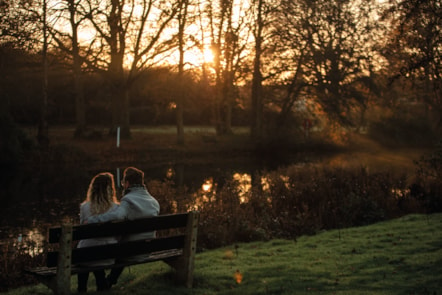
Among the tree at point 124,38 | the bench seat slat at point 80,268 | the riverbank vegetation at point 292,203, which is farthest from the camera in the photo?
the tree at point 124,38

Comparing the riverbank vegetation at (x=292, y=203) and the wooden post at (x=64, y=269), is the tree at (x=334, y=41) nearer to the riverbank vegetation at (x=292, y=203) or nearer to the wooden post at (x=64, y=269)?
the riverbank vegetation at (x=292, y=203)

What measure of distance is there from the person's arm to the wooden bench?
30 cm

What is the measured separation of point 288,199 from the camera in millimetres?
16953

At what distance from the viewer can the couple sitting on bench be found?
6.73m

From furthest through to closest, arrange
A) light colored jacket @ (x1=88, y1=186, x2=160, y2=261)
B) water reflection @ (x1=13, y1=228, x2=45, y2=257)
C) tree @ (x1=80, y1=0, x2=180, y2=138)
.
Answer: tree @ (x1=80, y1=0, x2=180, y2=138)
water reflection @ (x1=13, y1=228, x2=45, y2=257)
light colored jacket @ (x1=88, y1=186, x2=160, y2=261)

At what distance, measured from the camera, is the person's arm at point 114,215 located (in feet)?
21.8

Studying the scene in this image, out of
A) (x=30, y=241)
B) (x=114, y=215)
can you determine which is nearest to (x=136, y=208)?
(x=114, y=215)

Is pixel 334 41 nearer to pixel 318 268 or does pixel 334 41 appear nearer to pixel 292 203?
pixel 292 203

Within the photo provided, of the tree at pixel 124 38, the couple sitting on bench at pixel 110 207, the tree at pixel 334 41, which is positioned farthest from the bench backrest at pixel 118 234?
the tree at pixel 334 41

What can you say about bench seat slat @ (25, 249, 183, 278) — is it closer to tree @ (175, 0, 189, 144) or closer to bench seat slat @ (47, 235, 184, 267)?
bench seat slat @ (47, 235, 184, 267)

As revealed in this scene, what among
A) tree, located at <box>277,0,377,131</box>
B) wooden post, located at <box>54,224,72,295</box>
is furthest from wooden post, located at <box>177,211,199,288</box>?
tree, located at <box>277,0,377,131</box>

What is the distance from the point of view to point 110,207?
22.3ft

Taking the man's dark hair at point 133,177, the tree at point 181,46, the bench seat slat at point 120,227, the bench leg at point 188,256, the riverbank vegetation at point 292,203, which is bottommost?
the riverbank vegetation at point 292,203

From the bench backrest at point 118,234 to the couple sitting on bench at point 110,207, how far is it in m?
0.17
